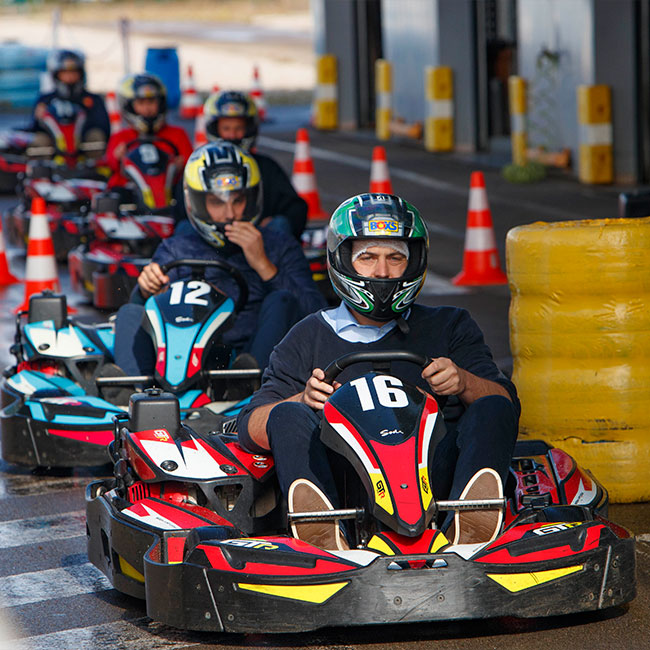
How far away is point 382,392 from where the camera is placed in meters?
4.64

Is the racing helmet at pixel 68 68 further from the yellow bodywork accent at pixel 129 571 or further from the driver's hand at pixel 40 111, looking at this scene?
the yellow bodywork accent at pixel 129 571

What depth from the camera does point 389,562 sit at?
416 centimetres

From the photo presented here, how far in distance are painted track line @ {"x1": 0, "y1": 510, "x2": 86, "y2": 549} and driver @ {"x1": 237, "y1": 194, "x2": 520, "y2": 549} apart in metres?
1.02

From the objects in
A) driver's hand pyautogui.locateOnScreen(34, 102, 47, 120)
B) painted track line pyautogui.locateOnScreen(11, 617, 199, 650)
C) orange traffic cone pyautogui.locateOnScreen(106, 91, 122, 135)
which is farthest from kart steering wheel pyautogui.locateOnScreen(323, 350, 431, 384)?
orange traffic cone pyautogui.locateOnScreen(106, 91, 122, 135)

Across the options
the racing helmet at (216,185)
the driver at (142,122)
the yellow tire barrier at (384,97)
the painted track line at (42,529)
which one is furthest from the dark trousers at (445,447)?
the yellow tire barrier at (384,97)

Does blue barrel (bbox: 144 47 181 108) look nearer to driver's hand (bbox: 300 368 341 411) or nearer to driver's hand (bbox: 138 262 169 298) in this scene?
driver's hand (bbox: 138 262 169 298)

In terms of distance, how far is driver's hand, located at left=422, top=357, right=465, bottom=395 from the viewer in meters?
4.70

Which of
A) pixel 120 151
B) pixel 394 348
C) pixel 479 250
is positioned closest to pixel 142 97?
pixel 120 151

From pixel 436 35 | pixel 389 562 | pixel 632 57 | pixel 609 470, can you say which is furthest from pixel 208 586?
pixel 436 35

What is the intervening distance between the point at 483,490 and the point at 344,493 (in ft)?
1.61

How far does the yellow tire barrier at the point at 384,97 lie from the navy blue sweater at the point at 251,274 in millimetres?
13325

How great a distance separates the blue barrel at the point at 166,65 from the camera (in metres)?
27.2

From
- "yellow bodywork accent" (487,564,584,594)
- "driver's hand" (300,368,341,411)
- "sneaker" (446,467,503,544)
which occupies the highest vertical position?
"driver's hand" (300,368,341,411)

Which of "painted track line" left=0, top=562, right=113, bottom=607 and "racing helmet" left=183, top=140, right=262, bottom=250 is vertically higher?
"racing helmet" left=183, top=140, right=262, bottom=250
